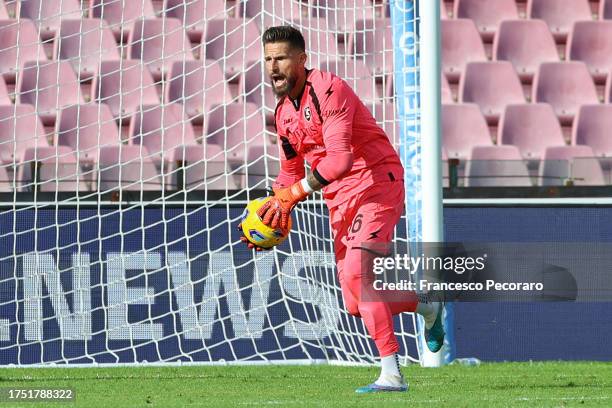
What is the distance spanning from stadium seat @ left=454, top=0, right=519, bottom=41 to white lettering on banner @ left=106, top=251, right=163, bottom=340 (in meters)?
5.84

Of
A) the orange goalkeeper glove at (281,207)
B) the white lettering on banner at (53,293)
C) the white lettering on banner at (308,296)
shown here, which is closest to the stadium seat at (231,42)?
the white lettering on banner at (308,296)

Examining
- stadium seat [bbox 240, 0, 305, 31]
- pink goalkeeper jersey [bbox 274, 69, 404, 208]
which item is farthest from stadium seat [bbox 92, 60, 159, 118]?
pink goalkeeper jersey [bbox 274, 69, 404, 208]

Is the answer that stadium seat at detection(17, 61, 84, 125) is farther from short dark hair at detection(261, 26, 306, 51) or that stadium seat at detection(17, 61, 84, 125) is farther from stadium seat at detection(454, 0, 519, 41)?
short dark hair at detection(261, 26, 306, 51)

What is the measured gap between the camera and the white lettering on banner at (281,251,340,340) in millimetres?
7121

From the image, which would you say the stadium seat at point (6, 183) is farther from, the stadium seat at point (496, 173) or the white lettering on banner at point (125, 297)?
the stadium seat at point (496, 173)

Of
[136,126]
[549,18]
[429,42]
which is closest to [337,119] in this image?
[429,42]

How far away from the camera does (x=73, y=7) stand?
33.4 feet

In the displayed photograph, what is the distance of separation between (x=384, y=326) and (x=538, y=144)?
20.4 ft

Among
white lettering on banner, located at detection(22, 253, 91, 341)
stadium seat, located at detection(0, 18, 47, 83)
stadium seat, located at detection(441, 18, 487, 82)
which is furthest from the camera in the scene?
stadium seat, located at detection(441, 18, 487, 82)

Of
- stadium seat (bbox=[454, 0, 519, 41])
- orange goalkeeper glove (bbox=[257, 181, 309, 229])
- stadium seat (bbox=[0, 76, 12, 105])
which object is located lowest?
stadium seat (bbox=[0, 76, 12, 105])

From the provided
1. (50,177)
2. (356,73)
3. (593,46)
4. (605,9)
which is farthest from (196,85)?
(605,9)

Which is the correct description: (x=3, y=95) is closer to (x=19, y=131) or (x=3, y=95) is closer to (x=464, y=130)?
(x=19, y=131)

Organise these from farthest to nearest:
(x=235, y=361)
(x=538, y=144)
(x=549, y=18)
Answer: (x=549, y=18) → (x=538, y=144) → (x=235, y=361)

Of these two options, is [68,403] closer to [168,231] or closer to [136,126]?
[168,231]
